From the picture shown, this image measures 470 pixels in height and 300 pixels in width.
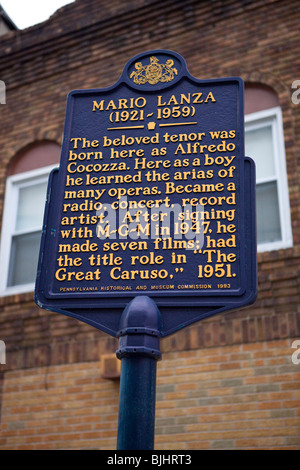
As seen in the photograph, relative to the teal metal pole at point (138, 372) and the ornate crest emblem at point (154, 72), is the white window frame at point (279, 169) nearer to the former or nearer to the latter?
the ornate crest emblem at point (154, 72)

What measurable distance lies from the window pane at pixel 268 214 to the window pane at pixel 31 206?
9.83 feet

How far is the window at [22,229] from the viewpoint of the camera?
775 centimetres

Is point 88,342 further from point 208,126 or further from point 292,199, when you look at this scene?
point 208,126

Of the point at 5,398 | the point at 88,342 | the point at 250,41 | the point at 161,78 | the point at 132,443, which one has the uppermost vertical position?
the point at 250,41


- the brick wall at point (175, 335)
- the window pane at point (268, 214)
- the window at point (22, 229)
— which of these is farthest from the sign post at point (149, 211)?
the window at point (22, 229)

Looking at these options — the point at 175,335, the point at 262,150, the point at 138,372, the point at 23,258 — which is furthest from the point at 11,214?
the point at 138,372

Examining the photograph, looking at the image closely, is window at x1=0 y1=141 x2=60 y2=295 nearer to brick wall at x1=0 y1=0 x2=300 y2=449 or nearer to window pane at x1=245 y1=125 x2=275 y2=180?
brick wall at x1=0 y1=0 x2=300 y2=449

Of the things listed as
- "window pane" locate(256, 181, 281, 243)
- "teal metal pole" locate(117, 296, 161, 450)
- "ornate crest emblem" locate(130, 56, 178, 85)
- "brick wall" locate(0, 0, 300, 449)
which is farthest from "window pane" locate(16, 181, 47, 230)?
"teal metal pole" locate(117, 296, 161, 450)

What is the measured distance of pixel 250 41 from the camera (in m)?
7.48

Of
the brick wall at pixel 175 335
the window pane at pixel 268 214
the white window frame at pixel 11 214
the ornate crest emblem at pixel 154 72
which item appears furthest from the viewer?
the white window frame at pixel 11 214

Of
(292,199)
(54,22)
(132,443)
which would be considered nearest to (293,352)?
(292,199)

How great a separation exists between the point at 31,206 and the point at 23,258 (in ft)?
2.47

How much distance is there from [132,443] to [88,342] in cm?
330

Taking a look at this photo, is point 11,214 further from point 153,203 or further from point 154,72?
point 153,203
